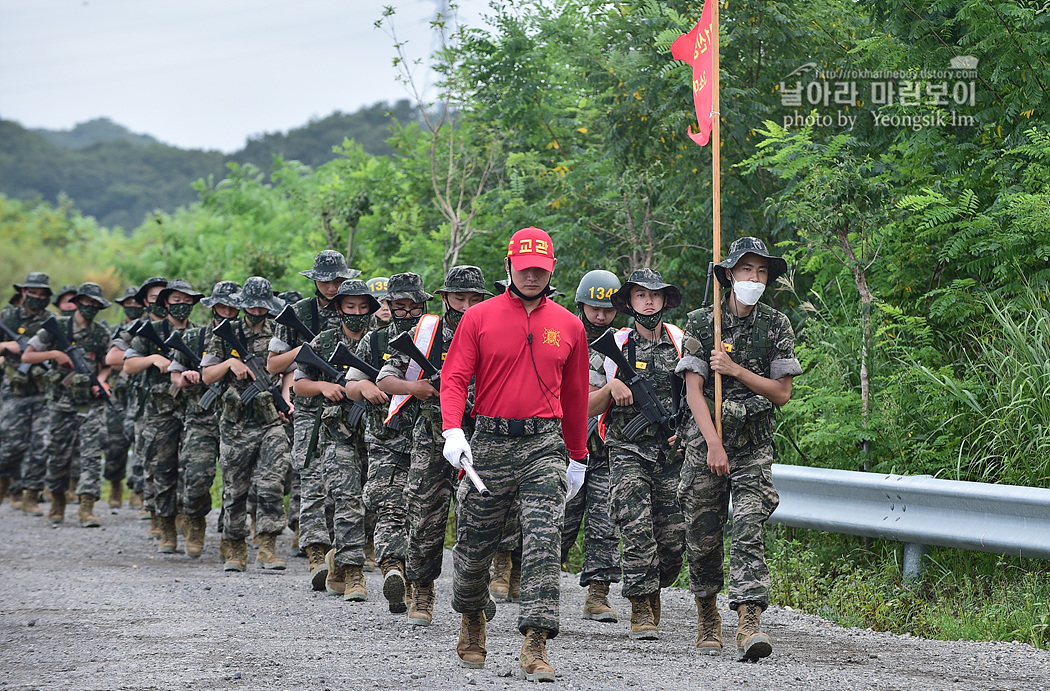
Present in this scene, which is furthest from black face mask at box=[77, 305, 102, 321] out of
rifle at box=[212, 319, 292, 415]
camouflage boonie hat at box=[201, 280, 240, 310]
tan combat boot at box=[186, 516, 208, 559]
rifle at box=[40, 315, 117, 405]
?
rifle at box=[212, 319, 292, 415]

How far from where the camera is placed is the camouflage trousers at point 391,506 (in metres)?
8.23

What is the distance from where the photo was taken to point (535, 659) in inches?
236

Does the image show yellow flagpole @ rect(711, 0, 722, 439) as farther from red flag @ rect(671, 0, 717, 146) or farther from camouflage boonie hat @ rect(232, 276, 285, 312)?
camouflage boonie hat @ rect(232, 276, 285, 312)

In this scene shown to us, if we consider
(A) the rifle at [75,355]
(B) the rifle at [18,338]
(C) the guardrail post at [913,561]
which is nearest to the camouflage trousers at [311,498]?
(C) the guardrail post at [913,561]

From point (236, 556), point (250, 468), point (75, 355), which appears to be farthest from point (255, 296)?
point (75, 355)

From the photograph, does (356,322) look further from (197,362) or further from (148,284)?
(148,284)

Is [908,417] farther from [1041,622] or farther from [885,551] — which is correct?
[1041,622]

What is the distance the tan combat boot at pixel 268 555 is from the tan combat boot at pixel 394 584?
2471 mm

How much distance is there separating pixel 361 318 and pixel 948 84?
19.0 ft

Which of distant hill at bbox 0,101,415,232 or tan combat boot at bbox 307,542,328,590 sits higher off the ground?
distant hill at bbox 0,101,415,232

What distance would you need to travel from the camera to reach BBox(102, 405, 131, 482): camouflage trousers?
15.0 meters

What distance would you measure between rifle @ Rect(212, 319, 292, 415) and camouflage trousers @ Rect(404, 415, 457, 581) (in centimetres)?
299

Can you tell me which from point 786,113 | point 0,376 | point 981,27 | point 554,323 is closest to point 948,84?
point 981,27

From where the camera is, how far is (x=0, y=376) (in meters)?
16.3
